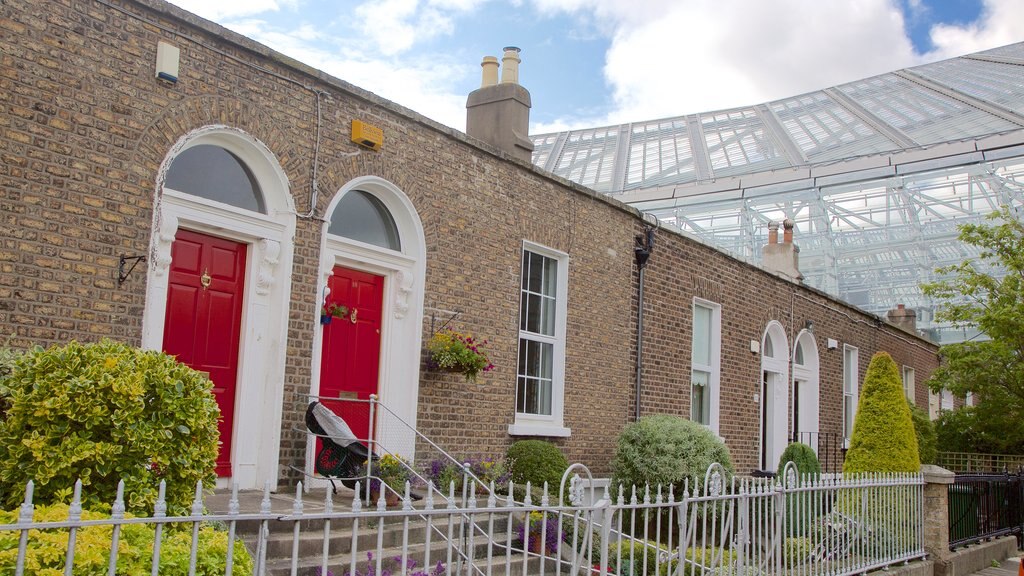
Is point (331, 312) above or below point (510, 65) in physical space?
below

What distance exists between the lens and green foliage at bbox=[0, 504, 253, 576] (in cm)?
381

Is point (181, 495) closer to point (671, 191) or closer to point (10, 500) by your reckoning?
point (10, 500)

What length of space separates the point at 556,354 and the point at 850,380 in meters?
11.8

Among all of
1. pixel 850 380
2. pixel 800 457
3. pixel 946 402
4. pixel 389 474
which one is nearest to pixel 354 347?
pixel 389 474

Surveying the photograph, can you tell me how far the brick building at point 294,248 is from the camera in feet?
22.1

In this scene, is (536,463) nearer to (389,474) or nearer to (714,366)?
(389,474)

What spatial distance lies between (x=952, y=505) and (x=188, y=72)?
992 cm

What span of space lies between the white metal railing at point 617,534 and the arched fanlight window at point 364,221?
106 inches

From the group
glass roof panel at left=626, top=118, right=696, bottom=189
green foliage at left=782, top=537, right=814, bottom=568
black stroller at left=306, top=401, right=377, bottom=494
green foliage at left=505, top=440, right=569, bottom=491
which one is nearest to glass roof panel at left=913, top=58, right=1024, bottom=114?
glass roof panel at left=626, top=118, right=696, bottom=189

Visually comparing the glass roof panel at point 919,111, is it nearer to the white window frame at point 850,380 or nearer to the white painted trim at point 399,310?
the white window frame at point 850,380

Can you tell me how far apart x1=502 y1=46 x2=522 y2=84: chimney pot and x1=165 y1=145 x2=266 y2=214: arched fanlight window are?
4527 mm

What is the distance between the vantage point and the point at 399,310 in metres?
9.70

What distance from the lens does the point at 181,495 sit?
5340 mm

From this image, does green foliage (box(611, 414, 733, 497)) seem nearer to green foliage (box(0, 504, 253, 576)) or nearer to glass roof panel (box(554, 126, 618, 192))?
green foliage (box(0, 504, 253, 576))
